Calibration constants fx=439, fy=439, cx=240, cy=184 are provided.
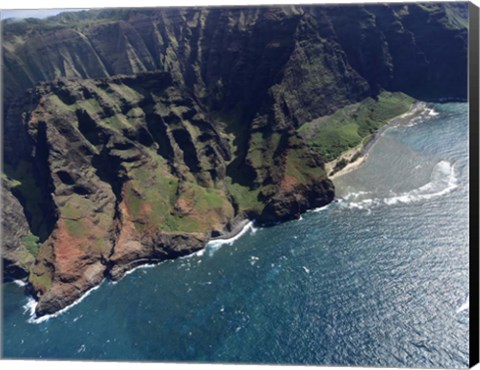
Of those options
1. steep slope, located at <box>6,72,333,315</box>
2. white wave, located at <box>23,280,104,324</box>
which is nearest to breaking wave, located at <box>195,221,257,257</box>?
steep slope, located at <box>6,72,333,315</box>

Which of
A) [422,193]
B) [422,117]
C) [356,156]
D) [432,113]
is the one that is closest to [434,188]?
[422,193]

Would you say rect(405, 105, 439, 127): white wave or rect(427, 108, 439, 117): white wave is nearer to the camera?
rect(405, 105, 439, 127): white wave

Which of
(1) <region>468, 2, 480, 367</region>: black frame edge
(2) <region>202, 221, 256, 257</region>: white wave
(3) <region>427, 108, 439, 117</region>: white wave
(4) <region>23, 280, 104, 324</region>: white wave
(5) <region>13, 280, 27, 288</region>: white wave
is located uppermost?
(1) <region>468, 2, 480, 367</region>: black frame edge

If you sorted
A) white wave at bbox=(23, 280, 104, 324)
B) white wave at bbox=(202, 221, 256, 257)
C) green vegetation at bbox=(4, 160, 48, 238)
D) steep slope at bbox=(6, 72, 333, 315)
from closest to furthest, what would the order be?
1. white wave at bbox=(23, 280, 104, 324)
2. steep slope at bbox=(6, 72, 333, 315)
3. white wave at bbox=(202, 221, 256, 257)
4. green vegetation at bbox=(4, 160, 48, 238)

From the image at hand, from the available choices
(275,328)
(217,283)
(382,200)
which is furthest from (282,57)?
(275,328)

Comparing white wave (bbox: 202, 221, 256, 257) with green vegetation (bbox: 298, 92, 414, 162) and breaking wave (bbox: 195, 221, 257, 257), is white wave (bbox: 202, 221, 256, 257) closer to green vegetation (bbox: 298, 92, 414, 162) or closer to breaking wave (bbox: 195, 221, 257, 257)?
breaking wave (bbox: 195, 221, 257, 257)

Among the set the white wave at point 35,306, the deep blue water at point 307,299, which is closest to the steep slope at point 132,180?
the white wave at point 35,306
